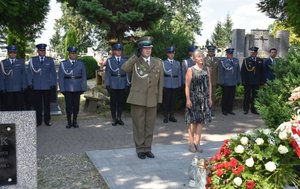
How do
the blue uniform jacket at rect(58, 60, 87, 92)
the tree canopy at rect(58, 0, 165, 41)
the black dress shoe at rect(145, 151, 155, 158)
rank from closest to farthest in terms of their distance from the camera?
the black dress shoe at rect(145, 151, 155, 158)
the blue uniform jacket at rect(58, 60, 87, 92)
the tree canopy at rect(58, 0, 165, 41)

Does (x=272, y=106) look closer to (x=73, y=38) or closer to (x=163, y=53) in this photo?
(x=163, y=53)

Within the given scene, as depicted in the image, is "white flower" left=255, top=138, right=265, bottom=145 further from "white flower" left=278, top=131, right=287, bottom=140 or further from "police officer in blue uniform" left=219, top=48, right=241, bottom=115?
"police officer in blue uniform" left=219, top=48, right=241, bottom=115

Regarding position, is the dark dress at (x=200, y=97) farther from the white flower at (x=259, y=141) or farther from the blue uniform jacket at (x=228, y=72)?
the blue uniform jacket at (x=228, y=72)

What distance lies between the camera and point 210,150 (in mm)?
6969

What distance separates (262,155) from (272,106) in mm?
1160

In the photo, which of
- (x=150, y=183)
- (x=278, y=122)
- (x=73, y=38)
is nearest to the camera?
(x=278, y=122)

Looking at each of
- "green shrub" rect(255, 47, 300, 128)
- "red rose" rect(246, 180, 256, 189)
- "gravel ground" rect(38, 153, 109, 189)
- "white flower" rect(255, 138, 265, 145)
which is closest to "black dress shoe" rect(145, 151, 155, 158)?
"gravel ground" rect(38, 153, 109, 189)

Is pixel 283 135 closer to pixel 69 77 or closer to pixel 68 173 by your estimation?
pixel 68 173

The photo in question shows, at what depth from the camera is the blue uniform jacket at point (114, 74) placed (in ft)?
31.1

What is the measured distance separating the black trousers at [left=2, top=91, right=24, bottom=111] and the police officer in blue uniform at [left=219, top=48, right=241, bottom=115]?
17.3 ft

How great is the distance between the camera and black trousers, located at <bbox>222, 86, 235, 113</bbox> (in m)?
11.1

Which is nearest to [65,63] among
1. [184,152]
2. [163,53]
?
[163,53]

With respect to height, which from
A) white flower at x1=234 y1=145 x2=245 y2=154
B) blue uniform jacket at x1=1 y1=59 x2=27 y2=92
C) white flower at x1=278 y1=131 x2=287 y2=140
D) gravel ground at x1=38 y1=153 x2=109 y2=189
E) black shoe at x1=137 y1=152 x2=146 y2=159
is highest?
blue uniform jacket at x1=1 y1=59 x2=27 y2=92

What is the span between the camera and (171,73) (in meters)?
9.77
